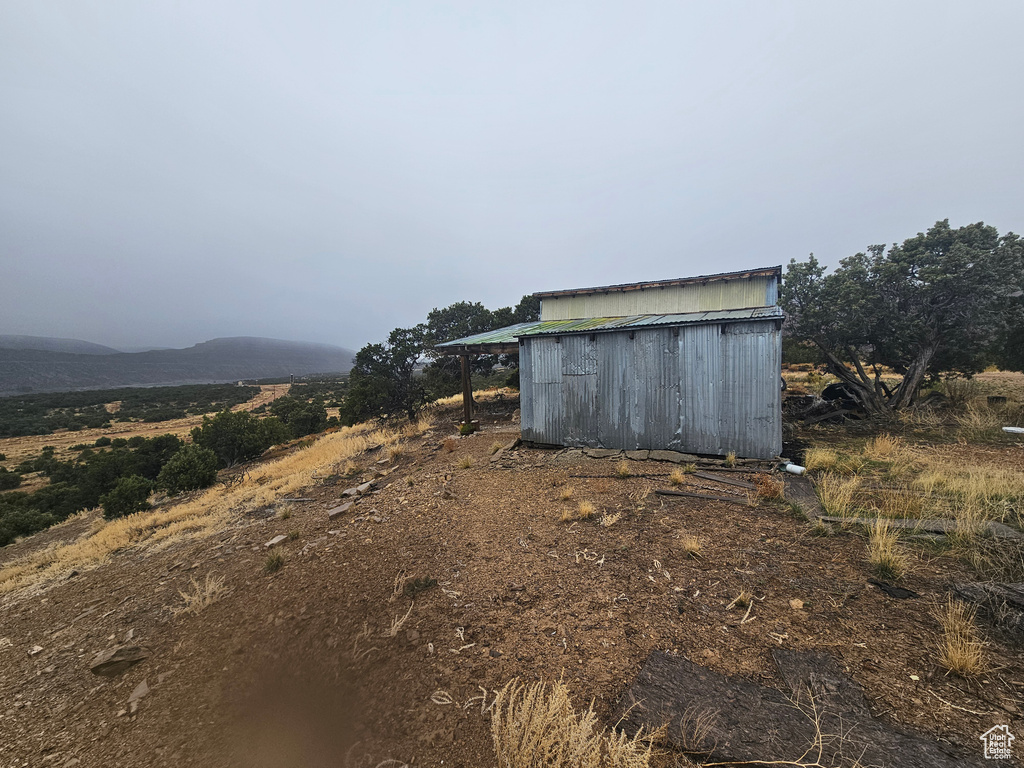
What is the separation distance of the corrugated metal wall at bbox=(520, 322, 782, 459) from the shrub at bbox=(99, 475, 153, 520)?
13.8 meters

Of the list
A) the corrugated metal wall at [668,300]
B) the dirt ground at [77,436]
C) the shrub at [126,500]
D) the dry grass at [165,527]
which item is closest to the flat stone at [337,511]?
the dry grass at [165,527]

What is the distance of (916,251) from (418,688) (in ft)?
54.8

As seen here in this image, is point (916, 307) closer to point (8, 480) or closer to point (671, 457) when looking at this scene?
point (671, 457)

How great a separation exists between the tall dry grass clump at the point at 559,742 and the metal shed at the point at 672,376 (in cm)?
714

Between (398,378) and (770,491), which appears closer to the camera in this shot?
(770,491)

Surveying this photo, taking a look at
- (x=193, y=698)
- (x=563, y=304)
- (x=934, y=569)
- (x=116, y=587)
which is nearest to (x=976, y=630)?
(x=934, y=569)

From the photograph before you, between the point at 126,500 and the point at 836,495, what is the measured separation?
19849 millimetres

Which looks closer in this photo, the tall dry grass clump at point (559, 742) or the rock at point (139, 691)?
the tall dry grass clump at point (559, 742)

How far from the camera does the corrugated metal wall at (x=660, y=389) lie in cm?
779

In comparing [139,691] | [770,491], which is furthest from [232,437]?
[770,491]

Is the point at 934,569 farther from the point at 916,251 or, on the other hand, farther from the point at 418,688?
the point at 916,251

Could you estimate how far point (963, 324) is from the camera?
10.3 metres

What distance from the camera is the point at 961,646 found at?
2.53 meters

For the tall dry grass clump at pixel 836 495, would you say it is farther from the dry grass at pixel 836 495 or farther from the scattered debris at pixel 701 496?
the scattered debris at pixel 701 496
